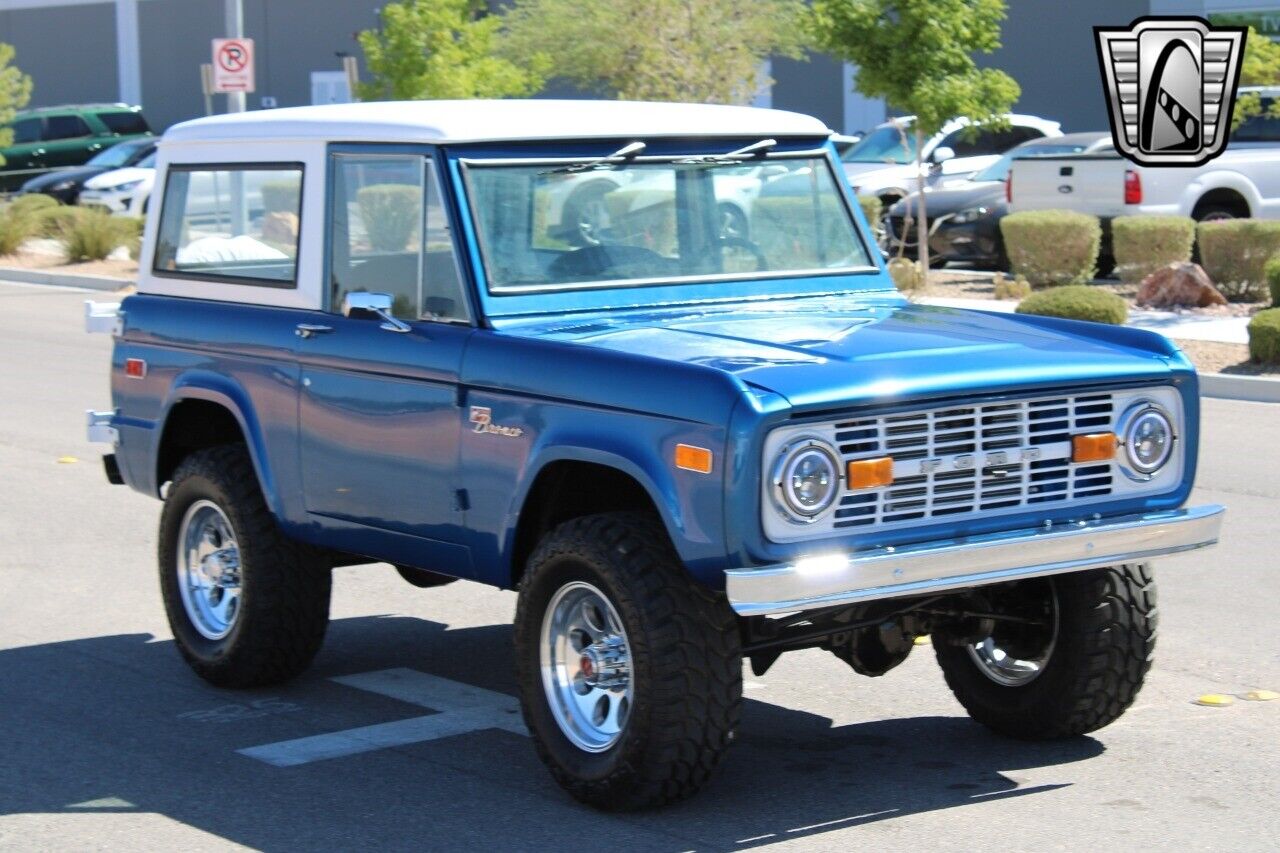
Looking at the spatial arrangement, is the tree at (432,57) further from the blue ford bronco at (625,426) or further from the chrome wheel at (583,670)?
the chrome wheel at (583,670)

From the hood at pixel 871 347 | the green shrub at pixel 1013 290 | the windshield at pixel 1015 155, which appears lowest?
the green shrub at pixel 1013 290

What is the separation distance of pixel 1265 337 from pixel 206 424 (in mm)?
10392

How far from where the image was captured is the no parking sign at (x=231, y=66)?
26250mm

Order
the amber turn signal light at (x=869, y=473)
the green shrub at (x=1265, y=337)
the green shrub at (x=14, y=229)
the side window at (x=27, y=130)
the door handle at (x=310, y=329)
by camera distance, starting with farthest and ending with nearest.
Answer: the side window at (x=27, y=130), the green shrub at (x=14, y=229), the green shrub at (x=1265, y=337), the door handle at (x=310, y=329), the amber turn signal light at (x=869, y=473)

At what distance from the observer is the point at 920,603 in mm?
5664

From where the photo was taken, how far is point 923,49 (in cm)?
2061

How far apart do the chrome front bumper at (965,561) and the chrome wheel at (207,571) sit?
2704mm

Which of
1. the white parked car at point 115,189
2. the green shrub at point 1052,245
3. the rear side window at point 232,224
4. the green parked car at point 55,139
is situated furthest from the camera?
the green parked car at point 55,139

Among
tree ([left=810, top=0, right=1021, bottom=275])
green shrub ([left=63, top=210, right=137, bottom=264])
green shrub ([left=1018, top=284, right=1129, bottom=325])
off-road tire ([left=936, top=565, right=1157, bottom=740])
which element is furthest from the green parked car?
off-road tire ([left=936, top=565, right=1157, bottom=740])

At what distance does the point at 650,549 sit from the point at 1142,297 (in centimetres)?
1518

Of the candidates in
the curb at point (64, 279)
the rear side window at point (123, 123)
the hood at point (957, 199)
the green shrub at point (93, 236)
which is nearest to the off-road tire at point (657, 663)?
the hood at point (957, 199)

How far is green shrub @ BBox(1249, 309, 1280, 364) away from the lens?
15336mm

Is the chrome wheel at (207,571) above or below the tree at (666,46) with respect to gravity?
below

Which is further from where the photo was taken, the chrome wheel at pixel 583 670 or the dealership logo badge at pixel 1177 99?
the dealership logo badge at pixel 1177 99
